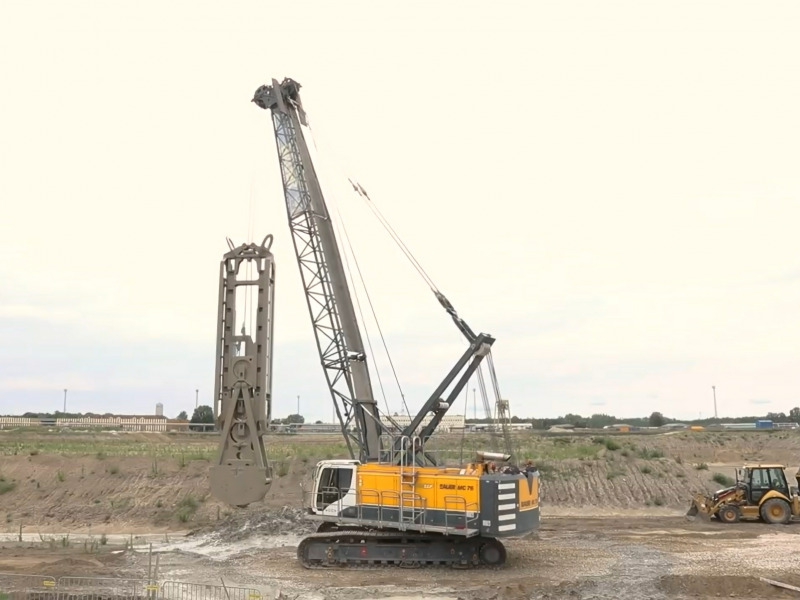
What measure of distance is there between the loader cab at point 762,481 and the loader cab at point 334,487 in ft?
43.6

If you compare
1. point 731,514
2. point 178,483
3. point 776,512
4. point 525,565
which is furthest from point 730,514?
point 178,483

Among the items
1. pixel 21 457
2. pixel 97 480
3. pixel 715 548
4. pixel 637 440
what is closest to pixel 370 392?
pixel 715 548

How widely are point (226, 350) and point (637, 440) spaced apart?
4245 cm

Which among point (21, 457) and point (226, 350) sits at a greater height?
point (226, 350)

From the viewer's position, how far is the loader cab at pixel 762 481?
22953 millimetres

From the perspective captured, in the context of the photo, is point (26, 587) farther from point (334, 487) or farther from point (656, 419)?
point (656, 419)

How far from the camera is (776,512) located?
22.5 m

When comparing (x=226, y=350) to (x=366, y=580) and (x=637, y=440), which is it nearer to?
(x=366, y=580)

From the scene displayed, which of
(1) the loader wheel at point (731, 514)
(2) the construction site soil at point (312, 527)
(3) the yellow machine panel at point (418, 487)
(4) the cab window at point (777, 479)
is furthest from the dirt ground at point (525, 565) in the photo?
(3) the yellow machine panel at point (418, 487)

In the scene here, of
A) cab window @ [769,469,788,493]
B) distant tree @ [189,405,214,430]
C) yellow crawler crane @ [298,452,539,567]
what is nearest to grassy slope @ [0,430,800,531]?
cab window @ [769,469,788,493]

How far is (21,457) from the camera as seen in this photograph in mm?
33531

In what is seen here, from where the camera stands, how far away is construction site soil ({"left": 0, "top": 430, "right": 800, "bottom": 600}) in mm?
14602

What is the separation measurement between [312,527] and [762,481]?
13.8 m

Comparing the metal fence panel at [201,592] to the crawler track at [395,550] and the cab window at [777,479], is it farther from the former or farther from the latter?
the cab window at [777,479]
